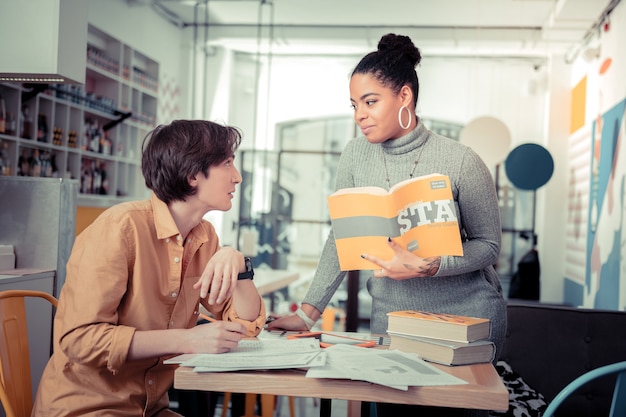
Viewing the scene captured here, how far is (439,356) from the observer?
4.50 ft

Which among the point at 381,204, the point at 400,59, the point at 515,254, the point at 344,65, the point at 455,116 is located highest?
the point at 344,65

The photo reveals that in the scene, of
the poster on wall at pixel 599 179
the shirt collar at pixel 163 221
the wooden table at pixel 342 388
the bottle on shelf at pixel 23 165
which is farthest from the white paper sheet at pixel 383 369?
the bottle on shelf at pixel 23 165

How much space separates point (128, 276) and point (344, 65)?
7345mm

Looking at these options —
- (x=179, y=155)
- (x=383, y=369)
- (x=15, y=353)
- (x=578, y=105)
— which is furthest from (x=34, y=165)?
(x=578, y=105)

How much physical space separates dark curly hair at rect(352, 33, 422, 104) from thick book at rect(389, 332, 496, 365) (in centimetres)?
66

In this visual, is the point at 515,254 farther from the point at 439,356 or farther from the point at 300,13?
the point at 439,356

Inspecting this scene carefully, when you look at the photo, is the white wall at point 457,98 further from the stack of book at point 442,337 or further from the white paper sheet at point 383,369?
the white paper sheet at point 383,369

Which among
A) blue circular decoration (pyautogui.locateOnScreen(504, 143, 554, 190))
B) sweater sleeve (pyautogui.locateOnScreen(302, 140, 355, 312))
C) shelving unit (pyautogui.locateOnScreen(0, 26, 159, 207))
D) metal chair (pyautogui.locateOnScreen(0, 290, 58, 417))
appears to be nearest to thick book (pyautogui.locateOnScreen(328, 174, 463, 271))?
sweater sleeve (pyautogui.locateOnScreen(302, 140, 355, 312))

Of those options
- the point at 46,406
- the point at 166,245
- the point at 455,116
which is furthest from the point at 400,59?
the point at 455,116

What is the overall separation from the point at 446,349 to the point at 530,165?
5.29 m

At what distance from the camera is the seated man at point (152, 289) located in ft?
4.50

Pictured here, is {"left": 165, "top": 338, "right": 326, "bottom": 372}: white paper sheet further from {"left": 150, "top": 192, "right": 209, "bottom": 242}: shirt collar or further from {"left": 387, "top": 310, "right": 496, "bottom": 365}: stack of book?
{"left": 150, "top": 192, "right": 209, "bottom": 242}: shirt collar

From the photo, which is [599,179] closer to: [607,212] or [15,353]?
[607,212]

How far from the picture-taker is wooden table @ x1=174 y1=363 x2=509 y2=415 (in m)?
1.14
